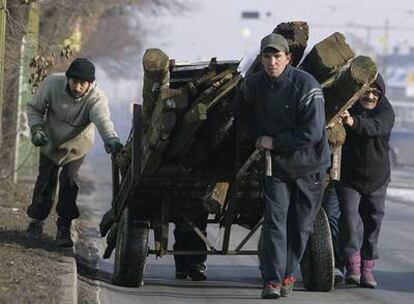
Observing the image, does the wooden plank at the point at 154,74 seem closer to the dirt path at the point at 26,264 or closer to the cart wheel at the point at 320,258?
the dirt path at the point at 26,264

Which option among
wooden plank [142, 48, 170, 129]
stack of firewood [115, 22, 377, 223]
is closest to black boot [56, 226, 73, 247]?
stack of firewood [115, 22, 377, 223]

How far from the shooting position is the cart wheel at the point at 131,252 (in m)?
10.1

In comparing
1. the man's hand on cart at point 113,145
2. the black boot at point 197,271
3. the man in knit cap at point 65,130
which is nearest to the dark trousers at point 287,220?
the black boot at point 197,271

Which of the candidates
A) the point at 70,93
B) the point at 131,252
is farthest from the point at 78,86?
the point at 131,252

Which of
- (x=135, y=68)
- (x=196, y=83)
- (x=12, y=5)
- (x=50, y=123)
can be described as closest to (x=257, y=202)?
(x=196, y=83)

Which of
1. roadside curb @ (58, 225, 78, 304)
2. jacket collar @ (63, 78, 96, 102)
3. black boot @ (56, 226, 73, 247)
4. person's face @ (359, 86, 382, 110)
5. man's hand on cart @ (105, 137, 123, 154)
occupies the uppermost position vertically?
person's face @ (359, 86, 382, 110)

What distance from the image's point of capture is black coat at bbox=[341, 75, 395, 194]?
10.6m

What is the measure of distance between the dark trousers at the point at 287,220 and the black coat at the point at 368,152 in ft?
4.06

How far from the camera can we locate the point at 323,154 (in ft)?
30.7

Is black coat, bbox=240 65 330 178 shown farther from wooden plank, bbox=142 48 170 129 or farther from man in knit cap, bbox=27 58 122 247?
man in knit cap, bbox=27 58 122 247

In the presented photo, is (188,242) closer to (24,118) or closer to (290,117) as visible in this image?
(290,117)

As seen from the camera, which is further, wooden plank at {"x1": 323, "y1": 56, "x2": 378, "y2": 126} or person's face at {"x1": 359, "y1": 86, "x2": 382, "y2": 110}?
person's face at {"x1": 359, "y1": 86, "x2": 382, "y2": 110}

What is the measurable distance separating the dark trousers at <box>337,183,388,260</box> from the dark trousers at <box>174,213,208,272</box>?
3.90 feet

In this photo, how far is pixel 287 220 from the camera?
950 centimetres
